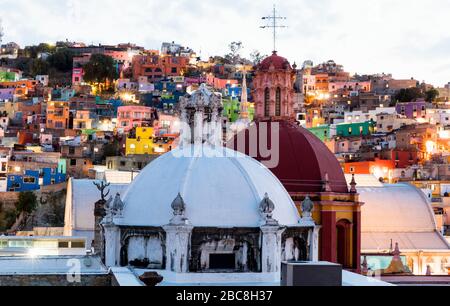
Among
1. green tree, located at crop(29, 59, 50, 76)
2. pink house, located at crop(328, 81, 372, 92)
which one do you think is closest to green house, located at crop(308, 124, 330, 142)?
pink house, located at crop(328, 81, 372, 92)

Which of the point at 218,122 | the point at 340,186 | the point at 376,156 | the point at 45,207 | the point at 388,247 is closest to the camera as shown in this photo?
the point at 218,122

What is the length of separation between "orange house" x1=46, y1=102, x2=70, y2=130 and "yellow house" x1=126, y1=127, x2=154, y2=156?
1280cm

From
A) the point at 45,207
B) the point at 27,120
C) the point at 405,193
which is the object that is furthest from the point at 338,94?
the point at 405,193

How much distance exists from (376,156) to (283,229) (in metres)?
58.8

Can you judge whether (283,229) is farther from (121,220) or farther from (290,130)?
(290,130)

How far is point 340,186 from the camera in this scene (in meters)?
35.9

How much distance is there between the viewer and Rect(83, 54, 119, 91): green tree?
5143 inches

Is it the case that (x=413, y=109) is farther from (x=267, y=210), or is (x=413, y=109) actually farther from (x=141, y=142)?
(x=267, y=210)

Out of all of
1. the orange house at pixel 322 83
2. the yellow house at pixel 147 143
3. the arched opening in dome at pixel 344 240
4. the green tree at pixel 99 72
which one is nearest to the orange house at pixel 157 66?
the green tree at pixel 99 72

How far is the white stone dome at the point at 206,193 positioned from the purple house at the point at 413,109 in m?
80.8

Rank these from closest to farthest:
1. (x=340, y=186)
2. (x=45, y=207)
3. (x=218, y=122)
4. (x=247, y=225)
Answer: (x=247, y=225), (x=218, y=122), (x=340, y=186), (x=45, y=207)

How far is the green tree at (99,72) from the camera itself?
429 ft

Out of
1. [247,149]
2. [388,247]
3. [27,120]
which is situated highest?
[27,120]

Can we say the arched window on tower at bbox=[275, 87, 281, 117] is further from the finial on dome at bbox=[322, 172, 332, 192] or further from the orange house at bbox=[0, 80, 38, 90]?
the orange house at bbox=[0, 80, 38, 90]
